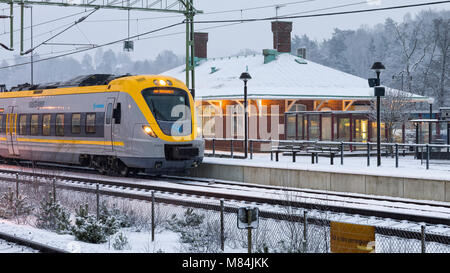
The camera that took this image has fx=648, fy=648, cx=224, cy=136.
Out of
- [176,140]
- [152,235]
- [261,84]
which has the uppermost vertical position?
[261,84]

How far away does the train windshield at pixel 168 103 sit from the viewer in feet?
70.7

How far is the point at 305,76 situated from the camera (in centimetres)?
4028

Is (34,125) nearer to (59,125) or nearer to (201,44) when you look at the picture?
(59,125)

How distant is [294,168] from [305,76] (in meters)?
20.2

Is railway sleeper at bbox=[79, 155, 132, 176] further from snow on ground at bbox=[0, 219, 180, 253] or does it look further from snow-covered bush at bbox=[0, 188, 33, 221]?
snow on ground at bbox=[0, 219, 180, 253]

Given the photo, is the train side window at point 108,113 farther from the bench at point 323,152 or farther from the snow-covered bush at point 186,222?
the snow-covered bush at point 186,222

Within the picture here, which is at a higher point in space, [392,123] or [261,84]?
[261,84]

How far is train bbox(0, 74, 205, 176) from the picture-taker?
21422 millimetres

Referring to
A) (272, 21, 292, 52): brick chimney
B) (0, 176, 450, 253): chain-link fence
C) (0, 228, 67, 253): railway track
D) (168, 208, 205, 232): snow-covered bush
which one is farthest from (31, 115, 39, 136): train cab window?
(272, 21, 292, 52): brick chimney

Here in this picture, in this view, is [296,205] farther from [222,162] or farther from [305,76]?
[305,76]

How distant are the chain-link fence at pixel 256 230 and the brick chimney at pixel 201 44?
34018mm

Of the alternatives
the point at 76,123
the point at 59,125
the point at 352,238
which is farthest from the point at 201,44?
the point at 352,238

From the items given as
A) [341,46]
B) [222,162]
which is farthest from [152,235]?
[341,46]

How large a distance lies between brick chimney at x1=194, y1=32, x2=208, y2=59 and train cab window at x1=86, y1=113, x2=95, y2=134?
27180 millimetres
